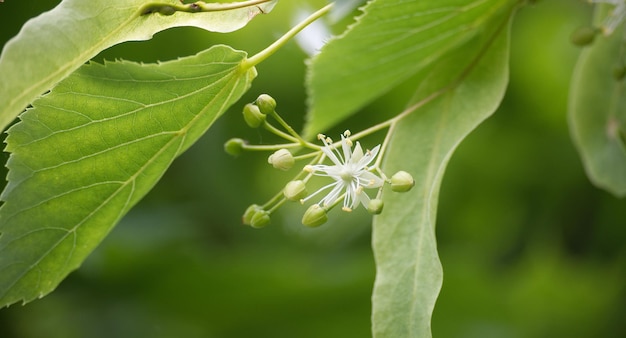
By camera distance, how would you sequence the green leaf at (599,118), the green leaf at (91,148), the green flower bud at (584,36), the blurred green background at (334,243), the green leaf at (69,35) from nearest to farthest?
the green leaf at (69,35), the green leaf at (91,148), the green flower bud at (584,36), the green leaf at (599,118), the blurred green background at (334,243)

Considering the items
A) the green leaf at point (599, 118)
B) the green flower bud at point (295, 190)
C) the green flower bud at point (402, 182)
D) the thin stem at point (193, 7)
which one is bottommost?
the green leaf at point (599, 118)

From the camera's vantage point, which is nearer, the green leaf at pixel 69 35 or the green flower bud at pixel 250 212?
the green leaf at pixel 69 35

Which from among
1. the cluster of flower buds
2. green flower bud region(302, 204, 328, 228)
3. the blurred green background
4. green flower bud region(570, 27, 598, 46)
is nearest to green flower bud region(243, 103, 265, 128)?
the cluster of flower buds

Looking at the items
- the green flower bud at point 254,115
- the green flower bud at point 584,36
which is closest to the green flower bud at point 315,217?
the green flower bud at point 254,115

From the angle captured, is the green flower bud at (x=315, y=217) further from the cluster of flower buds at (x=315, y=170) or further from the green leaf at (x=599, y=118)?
the green leaf at (x=599, y=118)

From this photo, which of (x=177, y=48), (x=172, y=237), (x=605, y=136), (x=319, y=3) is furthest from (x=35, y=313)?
(x=605, y=136)

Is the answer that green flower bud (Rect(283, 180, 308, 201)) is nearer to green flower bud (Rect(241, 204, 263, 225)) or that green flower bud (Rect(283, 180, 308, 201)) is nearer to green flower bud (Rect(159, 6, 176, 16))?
green flower bud (Rect(241, 204, 263, 225))

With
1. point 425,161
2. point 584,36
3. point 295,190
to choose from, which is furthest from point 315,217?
point 584,36
